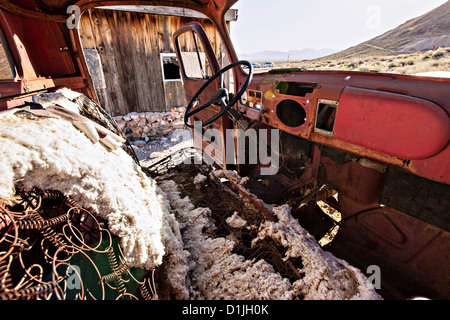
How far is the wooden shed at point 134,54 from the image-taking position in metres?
4.74

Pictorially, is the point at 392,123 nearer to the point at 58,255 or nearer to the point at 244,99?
the point at 244,99

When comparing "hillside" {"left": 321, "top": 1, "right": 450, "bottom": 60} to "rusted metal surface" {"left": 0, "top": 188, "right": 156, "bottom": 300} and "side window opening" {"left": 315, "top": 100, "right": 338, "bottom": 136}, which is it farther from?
"rusted metal surface" {"left": 0, "top": 188, "right": 156, "bottom": 300}

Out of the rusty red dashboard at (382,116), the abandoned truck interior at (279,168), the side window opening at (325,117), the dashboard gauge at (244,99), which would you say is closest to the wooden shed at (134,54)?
the abandoned truck interior at (279,168)

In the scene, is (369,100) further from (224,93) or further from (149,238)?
(149,238)

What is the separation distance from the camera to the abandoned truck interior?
0.91 meters

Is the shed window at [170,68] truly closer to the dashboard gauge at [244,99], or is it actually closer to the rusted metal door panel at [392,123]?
the dashboard gauge at [244,99]

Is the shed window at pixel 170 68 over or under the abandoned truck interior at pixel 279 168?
over

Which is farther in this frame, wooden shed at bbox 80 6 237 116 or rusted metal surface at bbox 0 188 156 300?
wooden shed at bbox 80 6 237 116

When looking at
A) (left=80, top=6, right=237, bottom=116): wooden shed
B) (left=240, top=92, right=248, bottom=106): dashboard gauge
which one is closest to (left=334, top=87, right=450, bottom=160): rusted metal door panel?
(left=240, top=92, right=248, bottom=106): dashboard gauge

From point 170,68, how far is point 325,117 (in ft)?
17.8

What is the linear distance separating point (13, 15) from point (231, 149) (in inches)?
99.2

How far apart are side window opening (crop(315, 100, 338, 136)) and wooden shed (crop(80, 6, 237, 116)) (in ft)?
16.3
